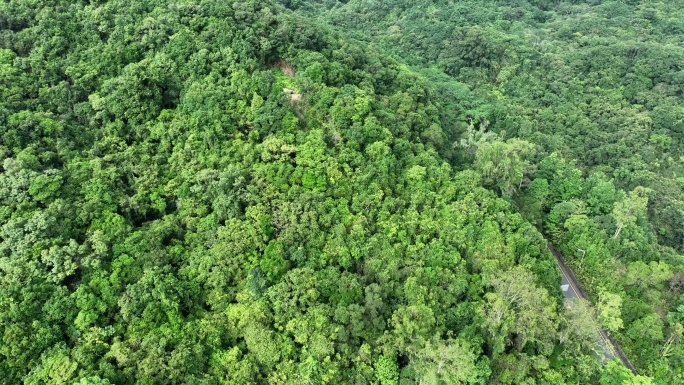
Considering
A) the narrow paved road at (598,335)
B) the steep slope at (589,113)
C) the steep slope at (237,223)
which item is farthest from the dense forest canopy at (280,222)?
the narrow paved road at (598,335)

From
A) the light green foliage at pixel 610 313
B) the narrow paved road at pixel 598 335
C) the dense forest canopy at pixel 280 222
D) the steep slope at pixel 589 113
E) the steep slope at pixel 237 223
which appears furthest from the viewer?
the steep slope at pixel 589 113

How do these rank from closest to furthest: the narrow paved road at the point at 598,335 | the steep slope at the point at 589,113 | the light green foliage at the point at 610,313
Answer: the light green foliage at the point at 610,313, the narrow paved road at the point at 598,335, the steep slope at the point at 589,113

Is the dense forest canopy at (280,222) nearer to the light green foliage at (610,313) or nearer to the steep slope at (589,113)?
the light green foliage at (610,313)

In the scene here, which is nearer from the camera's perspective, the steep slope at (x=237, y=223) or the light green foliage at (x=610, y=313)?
the steep slope at (x=237, y=223)

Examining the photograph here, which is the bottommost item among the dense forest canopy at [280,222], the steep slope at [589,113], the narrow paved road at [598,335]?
the narrow paved road at [598,335]

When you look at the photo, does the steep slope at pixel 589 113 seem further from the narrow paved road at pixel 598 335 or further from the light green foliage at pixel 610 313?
the narrow paved road at pixel 598 335

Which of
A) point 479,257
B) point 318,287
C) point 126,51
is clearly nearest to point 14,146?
point 126,51

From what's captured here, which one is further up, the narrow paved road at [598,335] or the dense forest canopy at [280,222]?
the dense forest canopy at [280,222]

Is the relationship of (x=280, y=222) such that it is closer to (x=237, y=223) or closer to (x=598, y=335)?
(x=237, y=223)
